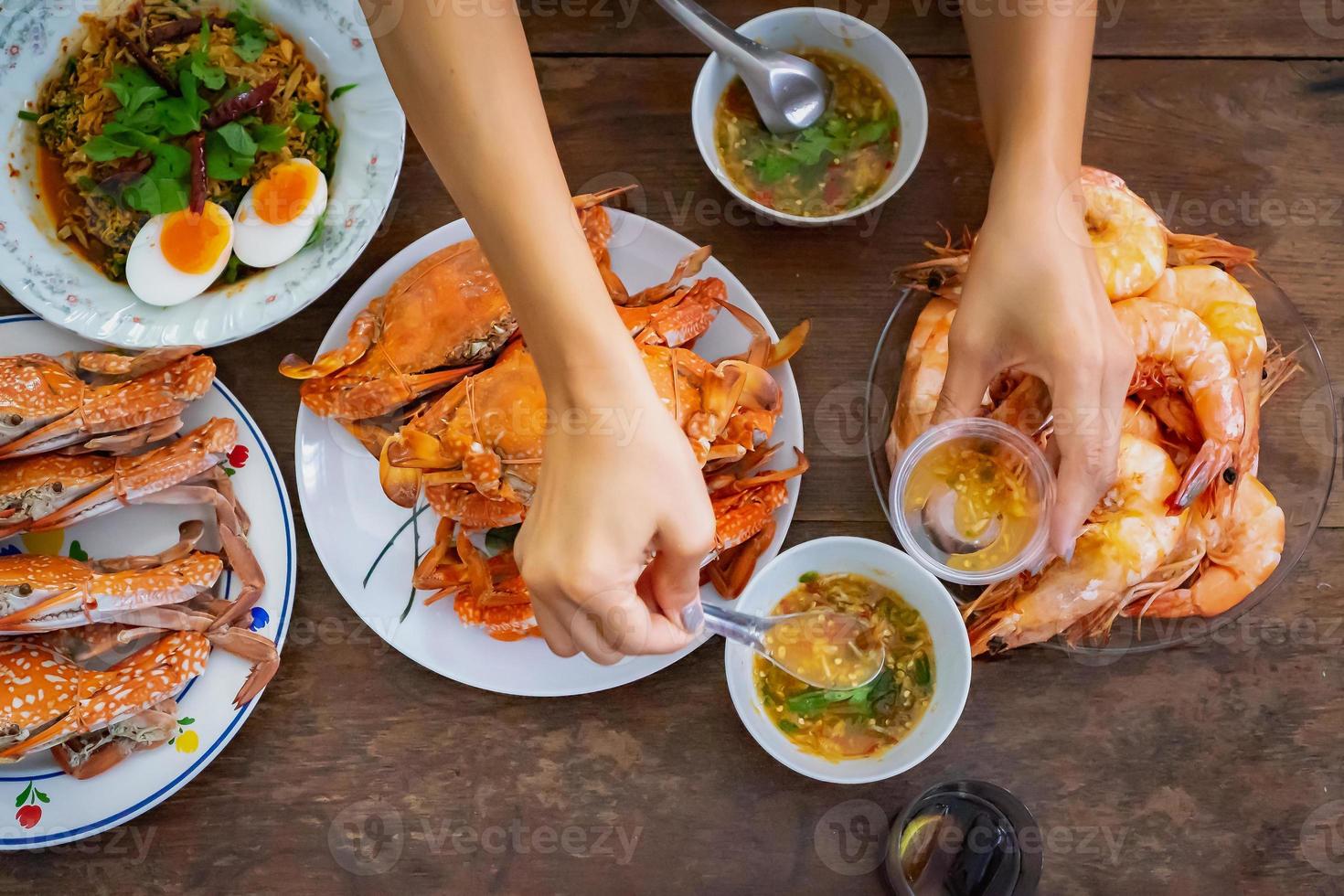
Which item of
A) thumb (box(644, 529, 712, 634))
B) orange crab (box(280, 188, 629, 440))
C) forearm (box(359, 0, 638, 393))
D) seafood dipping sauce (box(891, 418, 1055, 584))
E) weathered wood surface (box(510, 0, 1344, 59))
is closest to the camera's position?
forearm (box(359, 0, 638, 393))

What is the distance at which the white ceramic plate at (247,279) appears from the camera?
1762 mm

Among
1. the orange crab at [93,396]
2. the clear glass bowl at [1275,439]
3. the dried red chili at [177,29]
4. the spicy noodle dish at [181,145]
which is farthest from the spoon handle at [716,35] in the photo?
the orange crab at [93,396]

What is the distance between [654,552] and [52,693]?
118 cm

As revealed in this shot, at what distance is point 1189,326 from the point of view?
5.49 ft

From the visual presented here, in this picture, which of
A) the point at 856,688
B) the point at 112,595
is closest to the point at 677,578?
the point at 856,688

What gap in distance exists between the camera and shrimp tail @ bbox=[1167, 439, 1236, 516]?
164 centimetres

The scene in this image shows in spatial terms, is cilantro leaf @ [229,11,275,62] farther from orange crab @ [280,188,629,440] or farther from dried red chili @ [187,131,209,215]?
orange crab @ [280,188,629,440]

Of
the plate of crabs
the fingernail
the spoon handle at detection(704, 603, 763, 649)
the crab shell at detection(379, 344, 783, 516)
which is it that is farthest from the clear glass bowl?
the fingernail

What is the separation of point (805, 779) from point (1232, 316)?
1140mm

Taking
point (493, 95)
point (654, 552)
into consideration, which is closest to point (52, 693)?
point (654, 552)

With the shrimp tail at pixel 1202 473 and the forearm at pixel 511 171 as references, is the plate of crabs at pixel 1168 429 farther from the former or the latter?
the forearm at pixel 511 171

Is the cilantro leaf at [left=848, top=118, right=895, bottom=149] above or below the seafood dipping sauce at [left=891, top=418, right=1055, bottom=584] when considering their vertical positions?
above

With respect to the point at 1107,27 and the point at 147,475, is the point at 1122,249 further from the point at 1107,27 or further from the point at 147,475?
the point at 147,475

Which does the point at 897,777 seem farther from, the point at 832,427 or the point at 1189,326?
the point at 1189,326
